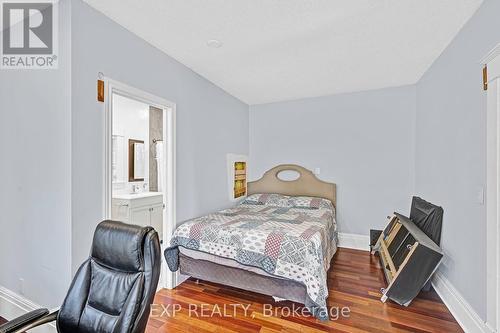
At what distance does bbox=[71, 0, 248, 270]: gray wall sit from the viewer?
70.4 inches

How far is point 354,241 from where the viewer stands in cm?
394

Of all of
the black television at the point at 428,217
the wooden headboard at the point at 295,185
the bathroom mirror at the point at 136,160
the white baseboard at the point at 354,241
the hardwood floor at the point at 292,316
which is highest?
the bathroom mirror at the point at 136,160

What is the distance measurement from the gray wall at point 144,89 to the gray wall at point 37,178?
7 cm

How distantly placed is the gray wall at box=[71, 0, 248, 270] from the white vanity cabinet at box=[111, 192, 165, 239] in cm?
80

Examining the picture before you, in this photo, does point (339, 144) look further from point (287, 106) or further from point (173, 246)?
point (173, 246)

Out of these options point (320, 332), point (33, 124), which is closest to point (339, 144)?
point (320, 332)

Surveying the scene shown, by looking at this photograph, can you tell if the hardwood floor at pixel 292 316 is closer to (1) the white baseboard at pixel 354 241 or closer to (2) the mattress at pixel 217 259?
(2) the mattress at pixel 217 259

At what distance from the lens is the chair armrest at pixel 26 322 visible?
42.3 inches

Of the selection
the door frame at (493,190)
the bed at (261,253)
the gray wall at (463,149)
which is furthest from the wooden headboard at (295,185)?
the door frame at (493,190)

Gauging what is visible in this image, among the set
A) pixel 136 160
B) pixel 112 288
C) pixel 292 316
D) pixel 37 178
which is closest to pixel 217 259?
pixel 292 316

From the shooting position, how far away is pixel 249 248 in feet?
7.66

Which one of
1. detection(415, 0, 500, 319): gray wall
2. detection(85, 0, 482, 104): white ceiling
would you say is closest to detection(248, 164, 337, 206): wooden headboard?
detection(415, 0, 500, 319): gray wall

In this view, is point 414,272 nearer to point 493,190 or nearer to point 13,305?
point 493,190

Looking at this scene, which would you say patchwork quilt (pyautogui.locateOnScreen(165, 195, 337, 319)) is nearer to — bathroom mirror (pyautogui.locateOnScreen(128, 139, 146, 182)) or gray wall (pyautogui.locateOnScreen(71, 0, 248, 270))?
gray wall (pyautogui.locateOnScreen(71, 0, 248, 270))
